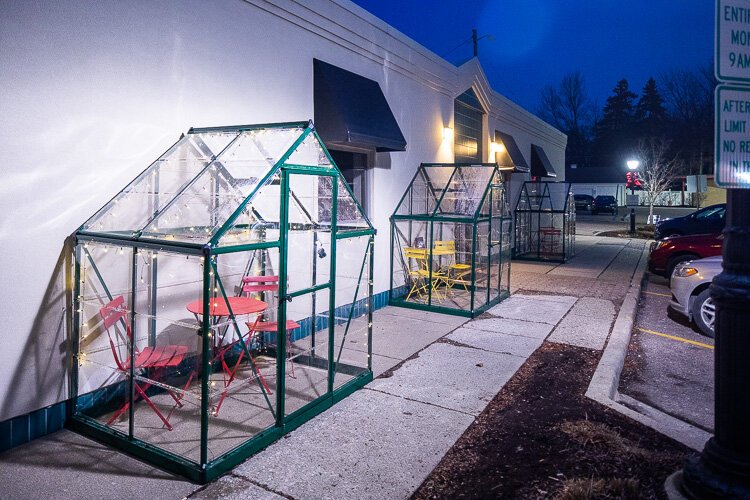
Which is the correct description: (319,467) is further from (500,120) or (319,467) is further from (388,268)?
(500,120)

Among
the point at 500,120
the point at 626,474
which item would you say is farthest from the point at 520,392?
the point at 500,120

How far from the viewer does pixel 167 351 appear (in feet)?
15.6

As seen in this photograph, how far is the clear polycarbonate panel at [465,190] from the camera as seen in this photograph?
10.2m

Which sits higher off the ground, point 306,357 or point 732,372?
point 732,372

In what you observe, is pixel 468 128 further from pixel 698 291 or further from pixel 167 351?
pixel 167 351

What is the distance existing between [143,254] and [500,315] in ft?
20.3

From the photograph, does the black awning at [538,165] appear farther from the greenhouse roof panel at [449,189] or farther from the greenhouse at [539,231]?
the greenhouse roof panel at [449,189]

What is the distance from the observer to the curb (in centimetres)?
460

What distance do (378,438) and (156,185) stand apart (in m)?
3.38

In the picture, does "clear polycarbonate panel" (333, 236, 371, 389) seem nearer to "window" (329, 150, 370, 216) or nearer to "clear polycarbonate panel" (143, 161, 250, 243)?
"window" (329, 150, 370, 216)

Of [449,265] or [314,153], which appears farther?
[449,265]

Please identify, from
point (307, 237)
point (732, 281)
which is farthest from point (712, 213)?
point (732, 281)

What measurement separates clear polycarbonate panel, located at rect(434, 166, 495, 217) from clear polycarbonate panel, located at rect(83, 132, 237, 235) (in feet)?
17.8

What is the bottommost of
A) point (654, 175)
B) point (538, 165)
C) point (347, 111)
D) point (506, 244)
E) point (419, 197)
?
point (506, 244)
